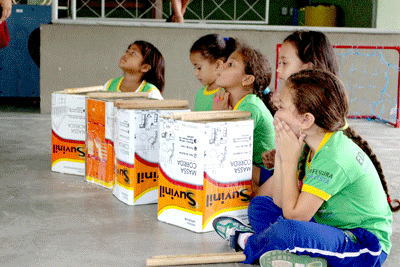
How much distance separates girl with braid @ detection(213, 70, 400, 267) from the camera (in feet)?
5.65

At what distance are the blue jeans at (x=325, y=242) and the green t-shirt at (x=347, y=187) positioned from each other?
0.04 m

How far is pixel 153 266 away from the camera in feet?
5.94

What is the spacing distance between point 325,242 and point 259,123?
97cm

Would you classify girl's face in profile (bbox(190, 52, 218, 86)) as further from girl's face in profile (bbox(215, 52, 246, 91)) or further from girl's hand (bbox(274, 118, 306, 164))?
girl's hand (bbox(274, 118, 306, 164))

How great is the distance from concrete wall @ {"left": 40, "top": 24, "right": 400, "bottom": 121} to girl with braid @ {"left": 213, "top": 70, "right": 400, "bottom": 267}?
424cm

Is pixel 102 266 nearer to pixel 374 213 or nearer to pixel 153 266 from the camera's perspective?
pixel 153 266

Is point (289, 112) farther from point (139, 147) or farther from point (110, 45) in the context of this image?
point (110, 45)

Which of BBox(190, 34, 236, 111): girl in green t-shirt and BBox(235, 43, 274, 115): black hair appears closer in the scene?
BBox(235, 43, 274, 115): black hair

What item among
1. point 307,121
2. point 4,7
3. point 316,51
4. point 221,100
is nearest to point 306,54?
point 316,51

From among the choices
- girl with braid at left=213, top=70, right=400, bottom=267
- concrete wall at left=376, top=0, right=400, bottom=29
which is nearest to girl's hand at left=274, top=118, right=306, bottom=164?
girl with braid at left=213, top=70, right=400, bottom=267

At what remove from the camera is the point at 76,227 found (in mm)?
2203

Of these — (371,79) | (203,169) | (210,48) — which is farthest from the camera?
(371,79)

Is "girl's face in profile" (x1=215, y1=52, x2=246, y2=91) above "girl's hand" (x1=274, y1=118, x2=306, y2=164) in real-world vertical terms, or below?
above

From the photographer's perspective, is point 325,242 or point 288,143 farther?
point 288,143
